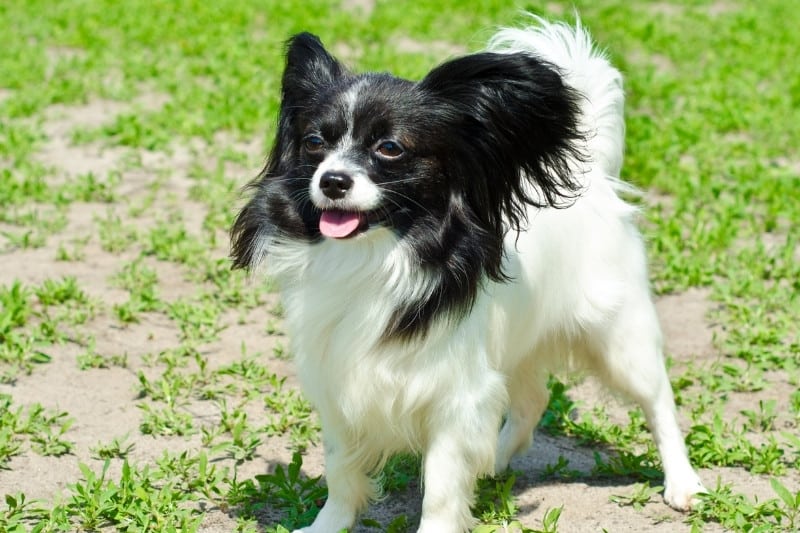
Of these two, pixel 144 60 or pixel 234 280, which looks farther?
pixel 144 60

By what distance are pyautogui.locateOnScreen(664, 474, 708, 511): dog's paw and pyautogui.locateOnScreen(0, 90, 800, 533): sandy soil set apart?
49mm

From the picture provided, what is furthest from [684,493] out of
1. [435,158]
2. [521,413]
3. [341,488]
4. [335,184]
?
[335,184]

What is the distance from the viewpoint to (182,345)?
508 cm

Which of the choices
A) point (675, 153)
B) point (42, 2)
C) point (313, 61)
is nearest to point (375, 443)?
point (313, 61)

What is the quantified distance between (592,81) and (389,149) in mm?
1174

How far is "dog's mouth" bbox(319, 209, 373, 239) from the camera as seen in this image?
314 centimetres

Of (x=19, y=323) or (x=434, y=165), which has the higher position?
(x=434, y=165)

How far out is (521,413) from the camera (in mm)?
4332

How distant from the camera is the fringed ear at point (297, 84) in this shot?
3469 millimetres

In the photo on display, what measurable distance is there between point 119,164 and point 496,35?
3.89m

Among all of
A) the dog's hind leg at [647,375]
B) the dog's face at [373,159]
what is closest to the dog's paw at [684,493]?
the dog's hind leg at [647,375]

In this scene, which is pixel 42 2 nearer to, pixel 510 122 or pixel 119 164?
pixel 119 164

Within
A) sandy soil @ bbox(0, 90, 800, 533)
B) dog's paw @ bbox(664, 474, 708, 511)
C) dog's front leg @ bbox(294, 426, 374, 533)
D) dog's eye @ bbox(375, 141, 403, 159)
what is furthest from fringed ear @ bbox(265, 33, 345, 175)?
dog's paw @ bbox(664, 474, 708, 511)

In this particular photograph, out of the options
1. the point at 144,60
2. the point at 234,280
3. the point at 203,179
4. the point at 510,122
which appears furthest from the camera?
the point at 144,60
